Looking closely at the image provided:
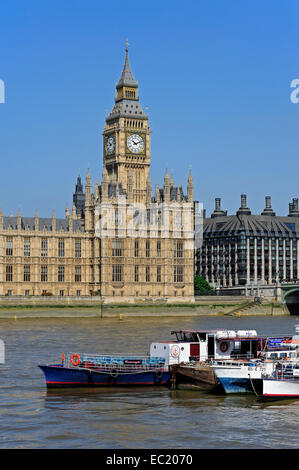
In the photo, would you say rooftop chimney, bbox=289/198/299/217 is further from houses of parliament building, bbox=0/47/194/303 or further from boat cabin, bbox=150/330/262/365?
boat cabin, bbox=150/330/262/365

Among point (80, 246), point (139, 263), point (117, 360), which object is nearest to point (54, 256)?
point (80, 246)

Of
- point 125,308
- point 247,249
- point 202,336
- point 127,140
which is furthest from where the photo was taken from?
point 247,249

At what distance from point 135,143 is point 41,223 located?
22.3 metres

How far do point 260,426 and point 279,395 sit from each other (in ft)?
18.6

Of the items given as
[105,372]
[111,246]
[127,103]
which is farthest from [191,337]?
[127,103]

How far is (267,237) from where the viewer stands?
596 ft

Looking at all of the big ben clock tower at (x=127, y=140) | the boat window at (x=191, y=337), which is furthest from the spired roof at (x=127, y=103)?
the boat window at (x=191, y=337)

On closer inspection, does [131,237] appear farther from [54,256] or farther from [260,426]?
[260,426]

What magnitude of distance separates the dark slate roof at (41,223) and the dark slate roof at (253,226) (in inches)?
1912

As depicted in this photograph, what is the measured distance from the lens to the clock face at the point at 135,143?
14738cm

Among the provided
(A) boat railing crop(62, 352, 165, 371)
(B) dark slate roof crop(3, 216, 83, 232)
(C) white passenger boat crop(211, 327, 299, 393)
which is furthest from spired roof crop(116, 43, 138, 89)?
(C) white passenger boat crop(211, 327, 299, 393)

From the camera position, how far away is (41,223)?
13762cm

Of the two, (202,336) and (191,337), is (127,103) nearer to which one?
(191,337)

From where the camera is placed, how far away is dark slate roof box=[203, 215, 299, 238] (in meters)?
181
